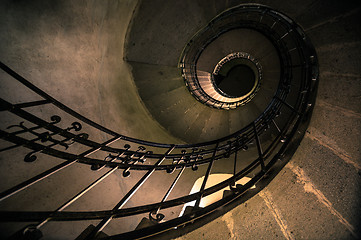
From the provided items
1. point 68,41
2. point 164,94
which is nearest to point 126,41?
point 68,41

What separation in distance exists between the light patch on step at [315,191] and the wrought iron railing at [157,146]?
18cm

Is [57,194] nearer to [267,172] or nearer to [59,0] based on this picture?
[59,0]

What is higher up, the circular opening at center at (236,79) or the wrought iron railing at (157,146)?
the circular opening at center at (236,79)

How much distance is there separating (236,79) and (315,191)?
7.54 m

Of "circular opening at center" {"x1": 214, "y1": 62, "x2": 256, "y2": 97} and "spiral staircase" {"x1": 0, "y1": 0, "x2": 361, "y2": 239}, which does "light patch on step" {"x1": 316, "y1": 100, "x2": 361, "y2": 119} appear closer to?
"spiral staircase" {"x1": 0, "y1": 0, "x2": 361, "y2": 239}

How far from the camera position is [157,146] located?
108 inches

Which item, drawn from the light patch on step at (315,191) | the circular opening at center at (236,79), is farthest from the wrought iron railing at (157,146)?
the circular opening at center at (236,79)

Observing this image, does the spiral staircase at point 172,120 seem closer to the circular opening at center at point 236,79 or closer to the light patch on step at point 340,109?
the light patch on step at point 340,109

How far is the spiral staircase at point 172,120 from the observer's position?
143 centimetres

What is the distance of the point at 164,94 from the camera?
4930 mm

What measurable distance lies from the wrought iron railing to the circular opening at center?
10.2 ft

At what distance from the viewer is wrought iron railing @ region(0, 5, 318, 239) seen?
1237mm

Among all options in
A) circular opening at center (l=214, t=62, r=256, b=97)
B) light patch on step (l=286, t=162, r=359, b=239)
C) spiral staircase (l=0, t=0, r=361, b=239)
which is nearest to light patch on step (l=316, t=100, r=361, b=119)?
spiral staircase (l=0, t=0, r=361, b=239)

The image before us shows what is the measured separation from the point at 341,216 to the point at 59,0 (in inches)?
179
